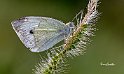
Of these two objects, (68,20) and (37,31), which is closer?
(37,31)

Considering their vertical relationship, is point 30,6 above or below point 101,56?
above

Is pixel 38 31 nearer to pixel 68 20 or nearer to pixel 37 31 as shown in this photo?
pixel 37 31

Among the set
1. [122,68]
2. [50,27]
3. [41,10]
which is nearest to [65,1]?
[41,10]

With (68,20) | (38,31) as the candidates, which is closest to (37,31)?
(38,31)

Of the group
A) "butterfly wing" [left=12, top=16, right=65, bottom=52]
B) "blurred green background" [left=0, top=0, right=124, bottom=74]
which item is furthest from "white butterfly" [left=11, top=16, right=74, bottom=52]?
"blurred green background" [left=0, top=0, right=124, bottom=74]

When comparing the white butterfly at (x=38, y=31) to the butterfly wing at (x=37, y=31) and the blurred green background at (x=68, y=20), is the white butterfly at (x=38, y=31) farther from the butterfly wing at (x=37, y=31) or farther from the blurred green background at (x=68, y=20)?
the blurred green background at (x=68, y=20)

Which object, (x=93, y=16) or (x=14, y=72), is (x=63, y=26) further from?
(x=14, y=72)
